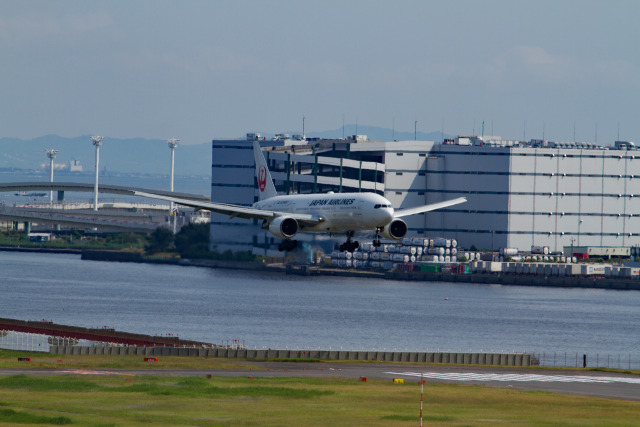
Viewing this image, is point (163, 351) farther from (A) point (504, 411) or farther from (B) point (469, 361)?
(A) point (504, 411)

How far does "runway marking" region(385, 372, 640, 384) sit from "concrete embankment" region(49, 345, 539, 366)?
574 inches

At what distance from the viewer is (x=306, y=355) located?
120 m

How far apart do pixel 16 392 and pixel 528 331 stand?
383 feet

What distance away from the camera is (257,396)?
81.1 metres

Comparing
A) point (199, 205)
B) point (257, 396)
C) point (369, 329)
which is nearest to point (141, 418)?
point (257, 396)

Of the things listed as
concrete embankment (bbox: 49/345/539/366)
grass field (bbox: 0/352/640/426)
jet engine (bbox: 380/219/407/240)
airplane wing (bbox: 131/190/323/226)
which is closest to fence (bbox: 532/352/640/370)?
concrete embankment (bbox: 49/345/539/366)

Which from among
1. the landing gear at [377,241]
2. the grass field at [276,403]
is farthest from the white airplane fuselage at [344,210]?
the grass field at [276,403]

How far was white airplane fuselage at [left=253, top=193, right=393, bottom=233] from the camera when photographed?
10812 centimetres

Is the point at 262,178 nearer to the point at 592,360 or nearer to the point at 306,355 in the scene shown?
the point at 306,355

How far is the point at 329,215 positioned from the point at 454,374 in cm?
1921

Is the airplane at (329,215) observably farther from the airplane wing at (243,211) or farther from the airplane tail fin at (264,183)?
the airplane tail fin at (264,183)

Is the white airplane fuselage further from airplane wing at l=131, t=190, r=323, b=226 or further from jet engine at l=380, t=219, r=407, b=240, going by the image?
jet engine at l=380, t=219, r=407, b=240

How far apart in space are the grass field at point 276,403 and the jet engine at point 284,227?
77.3 feet

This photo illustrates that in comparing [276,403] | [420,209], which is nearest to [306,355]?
[420,209]
